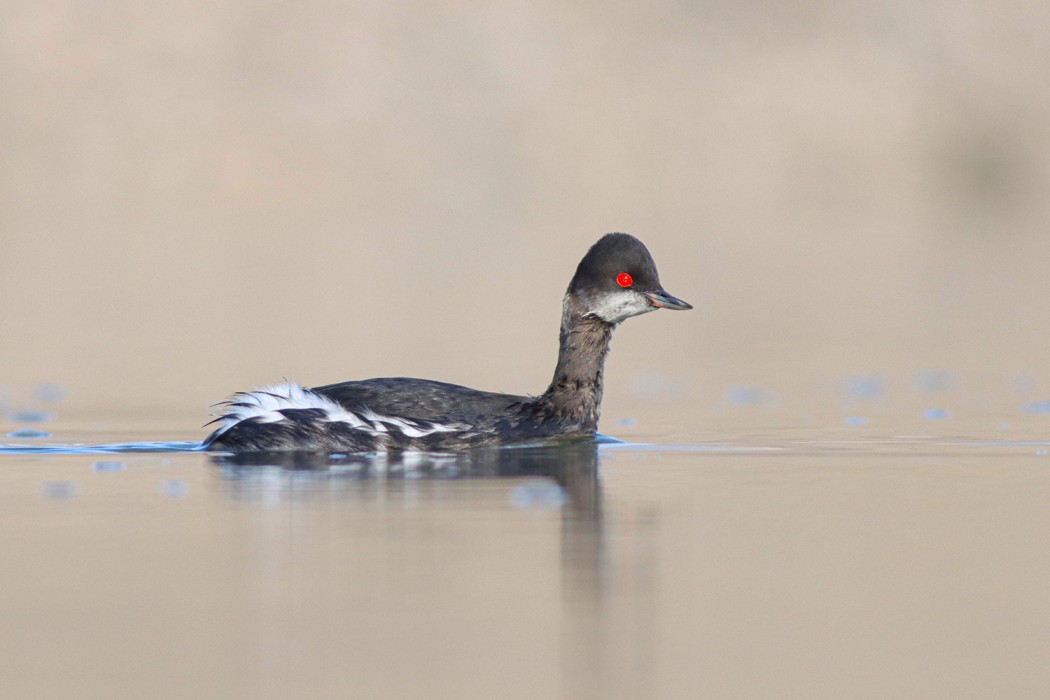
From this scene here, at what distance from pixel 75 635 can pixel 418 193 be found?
257 ft

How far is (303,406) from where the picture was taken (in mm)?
15055

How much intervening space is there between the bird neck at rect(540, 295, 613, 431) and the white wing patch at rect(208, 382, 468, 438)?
1.31 m

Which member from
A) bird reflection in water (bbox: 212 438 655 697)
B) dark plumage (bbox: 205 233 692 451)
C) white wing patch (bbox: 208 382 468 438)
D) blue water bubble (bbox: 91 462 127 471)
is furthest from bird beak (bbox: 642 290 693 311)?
blue water bubble (bbox: 91 462 127 471)

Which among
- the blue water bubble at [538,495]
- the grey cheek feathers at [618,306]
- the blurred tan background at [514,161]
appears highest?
the blurred tan background at [514,161]

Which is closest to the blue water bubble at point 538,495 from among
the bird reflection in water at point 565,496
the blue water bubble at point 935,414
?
the bird reflection in water at point 565,496

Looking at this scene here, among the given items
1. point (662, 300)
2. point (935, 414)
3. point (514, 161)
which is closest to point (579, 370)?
point (662, 300)

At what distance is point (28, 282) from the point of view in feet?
121

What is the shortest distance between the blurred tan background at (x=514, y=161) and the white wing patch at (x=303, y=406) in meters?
13.5

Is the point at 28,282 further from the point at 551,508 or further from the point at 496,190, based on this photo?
the point at 496,190

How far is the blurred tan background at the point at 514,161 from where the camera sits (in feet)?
116

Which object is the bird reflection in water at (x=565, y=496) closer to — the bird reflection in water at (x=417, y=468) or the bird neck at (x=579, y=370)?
the bird reflection in water at (x=417, y=468)

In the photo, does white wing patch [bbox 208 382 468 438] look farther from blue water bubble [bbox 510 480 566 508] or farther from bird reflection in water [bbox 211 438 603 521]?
blue water bubble [bbox 510 480 566 508]

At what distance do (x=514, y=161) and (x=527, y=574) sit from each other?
82310mm

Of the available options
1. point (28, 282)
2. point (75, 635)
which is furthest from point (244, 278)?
point (75, 635)
